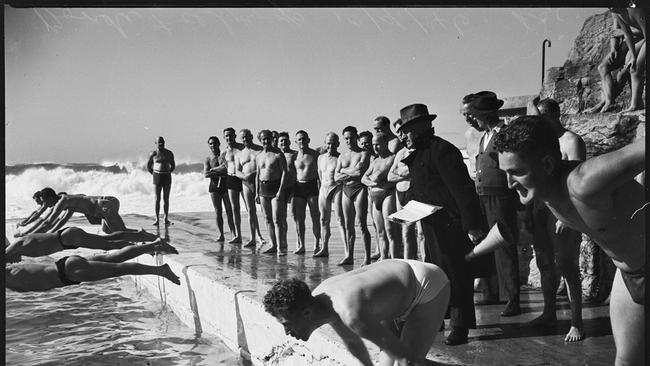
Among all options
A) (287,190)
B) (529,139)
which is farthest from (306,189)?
(529,139)

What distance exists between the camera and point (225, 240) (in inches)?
448

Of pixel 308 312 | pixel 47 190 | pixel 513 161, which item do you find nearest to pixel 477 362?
pixel 308 312

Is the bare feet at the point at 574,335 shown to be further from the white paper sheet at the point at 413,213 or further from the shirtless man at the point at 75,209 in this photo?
the shirtless man at the point at 75,209

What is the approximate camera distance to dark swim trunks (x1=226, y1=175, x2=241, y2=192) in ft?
35.1

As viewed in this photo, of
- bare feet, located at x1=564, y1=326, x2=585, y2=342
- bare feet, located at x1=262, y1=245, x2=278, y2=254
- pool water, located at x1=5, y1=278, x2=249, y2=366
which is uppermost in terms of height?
bare feet, located at x1=564, y1=326, x2=585, y2=342

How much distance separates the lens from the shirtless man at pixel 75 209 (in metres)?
8.71

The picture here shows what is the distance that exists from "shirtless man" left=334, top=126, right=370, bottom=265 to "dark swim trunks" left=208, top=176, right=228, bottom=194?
3.39 metres

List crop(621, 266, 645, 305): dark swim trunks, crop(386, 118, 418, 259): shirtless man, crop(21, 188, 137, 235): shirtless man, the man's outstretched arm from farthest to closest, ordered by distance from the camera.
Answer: crop(21, 188, 137, 235): shirtless man < crop(386, 118, 418, 259): shirtless man < crop(621, 266, 645, 305): dark swim trunks < the man's outstretched arm

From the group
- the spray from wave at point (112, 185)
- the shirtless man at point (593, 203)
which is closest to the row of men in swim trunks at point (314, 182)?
the shirtless man at point (593, 203)

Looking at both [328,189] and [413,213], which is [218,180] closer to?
[328,189]

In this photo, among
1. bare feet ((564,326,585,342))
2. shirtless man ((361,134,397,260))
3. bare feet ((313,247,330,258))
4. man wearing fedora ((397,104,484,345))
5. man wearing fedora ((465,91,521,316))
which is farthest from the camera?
bare feet ((313,247,330,258))

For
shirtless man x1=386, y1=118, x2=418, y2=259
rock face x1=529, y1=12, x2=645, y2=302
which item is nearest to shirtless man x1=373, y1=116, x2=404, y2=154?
shirtless man x1=386, y1=118, x2=418, y2=259

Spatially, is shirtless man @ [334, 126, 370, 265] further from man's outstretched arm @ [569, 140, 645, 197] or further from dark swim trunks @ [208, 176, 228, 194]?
man's outstretched arm @ [569, 140, 645, 197]

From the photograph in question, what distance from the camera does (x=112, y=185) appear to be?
25.5 meters
